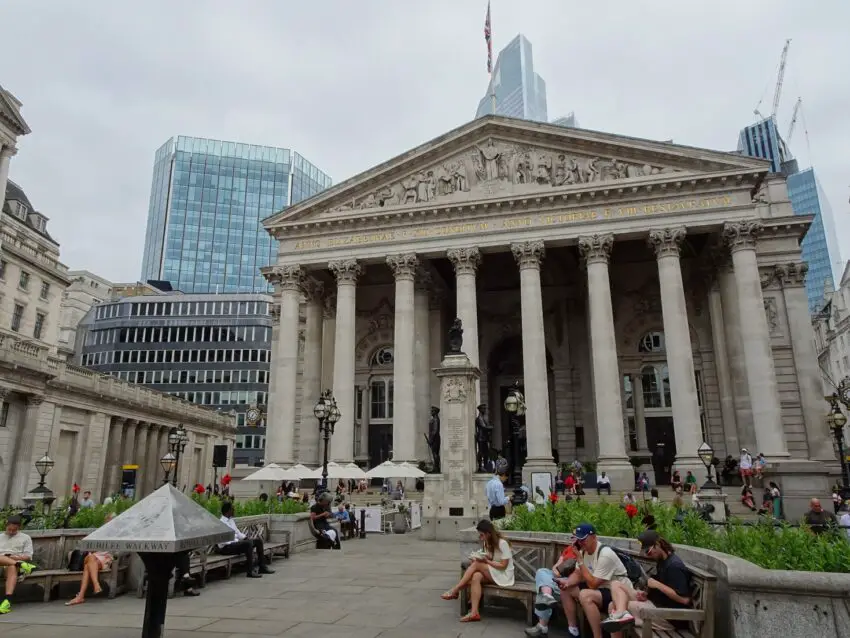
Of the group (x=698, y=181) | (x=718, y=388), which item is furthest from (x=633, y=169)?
(x=718, y=388)

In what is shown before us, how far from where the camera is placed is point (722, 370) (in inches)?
1363

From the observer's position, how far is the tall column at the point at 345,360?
33.7 m

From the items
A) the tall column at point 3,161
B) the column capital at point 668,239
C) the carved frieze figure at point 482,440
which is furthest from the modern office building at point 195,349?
the carved frieze figure at point 482,440

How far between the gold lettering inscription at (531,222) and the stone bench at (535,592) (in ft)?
85.4

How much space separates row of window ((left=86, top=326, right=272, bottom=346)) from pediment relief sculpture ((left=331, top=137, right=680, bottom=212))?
163ft

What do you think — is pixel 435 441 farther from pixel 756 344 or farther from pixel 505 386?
pixel 505 386

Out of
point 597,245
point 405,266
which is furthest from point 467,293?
point 597,245

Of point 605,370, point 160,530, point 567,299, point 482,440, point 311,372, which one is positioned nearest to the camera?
point 160,530

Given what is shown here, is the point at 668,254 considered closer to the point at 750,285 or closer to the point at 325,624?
the point at 750,285

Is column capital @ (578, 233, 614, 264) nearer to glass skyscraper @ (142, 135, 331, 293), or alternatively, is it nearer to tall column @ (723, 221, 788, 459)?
tall column @ (723, 221, 788, 459)

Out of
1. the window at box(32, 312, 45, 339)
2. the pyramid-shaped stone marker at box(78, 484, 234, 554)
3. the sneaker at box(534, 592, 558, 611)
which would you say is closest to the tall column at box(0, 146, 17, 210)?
the window at box(32, 312, 45, 339)

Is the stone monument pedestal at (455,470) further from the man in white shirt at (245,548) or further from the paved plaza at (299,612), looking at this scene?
the man in white shirt at (245,548)

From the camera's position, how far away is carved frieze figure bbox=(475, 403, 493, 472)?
20.4 meters

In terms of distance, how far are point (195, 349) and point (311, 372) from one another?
50.5 metres
